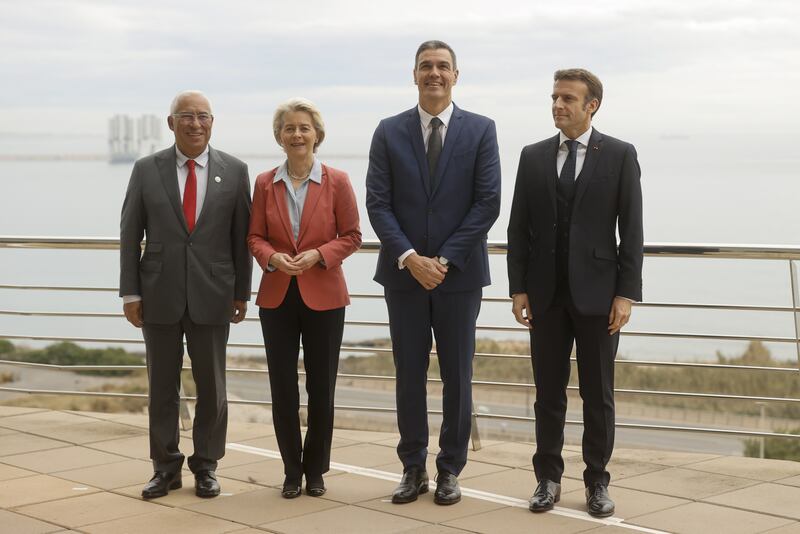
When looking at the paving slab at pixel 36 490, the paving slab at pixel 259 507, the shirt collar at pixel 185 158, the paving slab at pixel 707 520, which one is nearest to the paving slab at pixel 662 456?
the paving slab at pixel 707 520

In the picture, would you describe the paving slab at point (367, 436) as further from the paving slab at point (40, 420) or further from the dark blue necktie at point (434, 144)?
the dark blue necktie at point (434, 144)

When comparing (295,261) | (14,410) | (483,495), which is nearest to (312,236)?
(295,261)

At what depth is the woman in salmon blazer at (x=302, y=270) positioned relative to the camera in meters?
4.47

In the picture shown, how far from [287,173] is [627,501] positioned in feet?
6.05

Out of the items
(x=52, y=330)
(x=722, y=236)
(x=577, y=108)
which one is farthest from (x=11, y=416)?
(x=722, y=236)

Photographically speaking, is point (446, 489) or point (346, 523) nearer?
point (346, 523)

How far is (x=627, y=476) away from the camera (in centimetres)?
493

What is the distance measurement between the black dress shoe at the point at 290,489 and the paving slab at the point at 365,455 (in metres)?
0.61

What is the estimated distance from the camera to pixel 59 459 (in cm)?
536

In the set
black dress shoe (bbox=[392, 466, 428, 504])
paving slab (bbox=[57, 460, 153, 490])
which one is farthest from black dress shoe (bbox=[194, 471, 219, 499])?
black dress shoe (bbox=[392, 466, 428, 504])

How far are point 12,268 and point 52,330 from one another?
41563mm

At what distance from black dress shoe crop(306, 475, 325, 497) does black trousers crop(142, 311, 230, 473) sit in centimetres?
38

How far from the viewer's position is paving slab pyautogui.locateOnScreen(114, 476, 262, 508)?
14.9 feet

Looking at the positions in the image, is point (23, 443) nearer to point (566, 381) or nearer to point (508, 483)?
point (508, 483)
